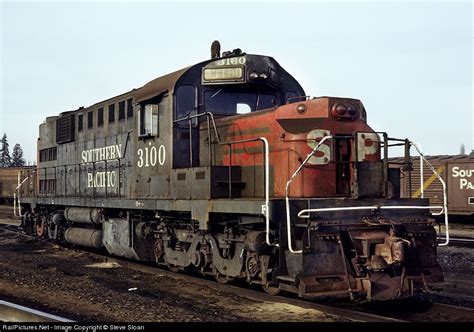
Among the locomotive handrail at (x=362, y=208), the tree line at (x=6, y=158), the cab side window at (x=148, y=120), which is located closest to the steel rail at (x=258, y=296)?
the locomotive handrail at (x=362, y=208)

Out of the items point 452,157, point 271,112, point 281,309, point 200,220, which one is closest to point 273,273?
point 281,309

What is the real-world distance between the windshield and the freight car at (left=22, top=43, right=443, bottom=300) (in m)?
0.02

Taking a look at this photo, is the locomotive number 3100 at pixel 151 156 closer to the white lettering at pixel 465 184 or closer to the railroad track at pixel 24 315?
the railroad track at pixel 24 315

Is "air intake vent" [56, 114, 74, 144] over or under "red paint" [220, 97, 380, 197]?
over

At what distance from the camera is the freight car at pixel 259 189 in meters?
7.67

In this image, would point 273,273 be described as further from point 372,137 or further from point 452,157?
point 452,157

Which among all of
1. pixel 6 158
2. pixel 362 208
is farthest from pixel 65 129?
pixel 6 158

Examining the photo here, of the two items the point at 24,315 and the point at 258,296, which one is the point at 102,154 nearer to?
the point at 258,296

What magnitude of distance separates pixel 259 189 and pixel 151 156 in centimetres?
293

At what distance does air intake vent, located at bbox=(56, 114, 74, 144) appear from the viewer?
51.0 feet

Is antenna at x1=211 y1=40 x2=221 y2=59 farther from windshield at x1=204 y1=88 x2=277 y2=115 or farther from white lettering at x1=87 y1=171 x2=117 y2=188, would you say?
white lettering at x1=87 y1=171 x2=117 y2=188

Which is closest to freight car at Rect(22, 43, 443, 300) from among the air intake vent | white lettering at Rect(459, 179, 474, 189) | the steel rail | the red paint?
the red paint

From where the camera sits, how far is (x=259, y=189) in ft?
29.7

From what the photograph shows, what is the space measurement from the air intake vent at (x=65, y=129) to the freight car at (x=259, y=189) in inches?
116
